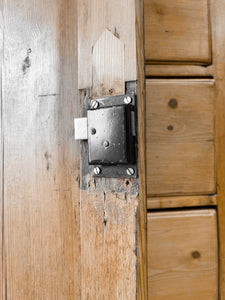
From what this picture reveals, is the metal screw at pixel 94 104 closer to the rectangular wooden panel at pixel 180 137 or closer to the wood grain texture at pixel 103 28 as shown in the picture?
the wood grain texture at pixel 103 28

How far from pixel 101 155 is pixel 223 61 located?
1.30 feet

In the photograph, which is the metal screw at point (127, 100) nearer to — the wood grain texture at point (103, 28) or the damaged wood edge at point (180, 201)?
the wood grain texture at point (103, 28)

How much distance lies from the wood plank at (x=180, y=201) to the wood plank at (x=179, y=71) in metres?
0.28

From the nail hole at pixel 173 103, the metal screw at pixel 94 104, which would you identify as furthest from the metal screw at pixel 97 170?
the nail hole at pixel 173 103

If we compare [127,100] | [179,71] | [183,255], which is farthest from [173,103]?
[183,255]

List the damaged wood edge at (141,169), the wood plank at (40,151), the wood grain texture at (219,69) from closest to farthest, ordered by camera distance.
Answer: the damaged wood edge at (141,169) → the wood plank at (40,151) → the wood grain texture at (219,69)

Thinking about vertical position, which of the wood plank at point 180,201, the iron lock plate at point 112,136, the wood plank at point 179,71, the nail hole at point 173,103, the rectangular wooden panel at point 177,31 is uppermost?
the rectangular wooden panel at point 177,31

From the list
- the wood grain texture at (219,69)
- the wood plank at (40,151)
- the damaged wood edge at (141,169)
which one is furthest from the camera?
the wood grain texture at (219,69)

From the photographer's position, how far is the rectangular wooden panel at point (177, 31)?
2.11 feet

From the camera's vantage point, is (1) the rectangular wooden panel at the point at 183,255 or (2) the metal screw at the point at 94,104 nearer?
(2) the metal screw at the point at 94,104

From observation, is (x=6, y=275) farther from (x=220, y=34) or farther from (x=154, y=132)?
(x=220, y=34)

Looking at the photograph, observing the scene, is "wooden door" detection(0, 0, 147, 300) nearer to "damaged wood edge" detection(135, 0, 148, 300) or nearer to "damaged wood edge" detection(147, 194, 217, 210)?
"damaged wood edge" detection(135, 0, 148, 300)

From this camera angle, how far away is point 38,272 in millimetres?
585

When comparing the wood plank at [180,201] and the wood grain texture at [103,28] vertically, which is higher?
the wood grain texture at [103,28]
